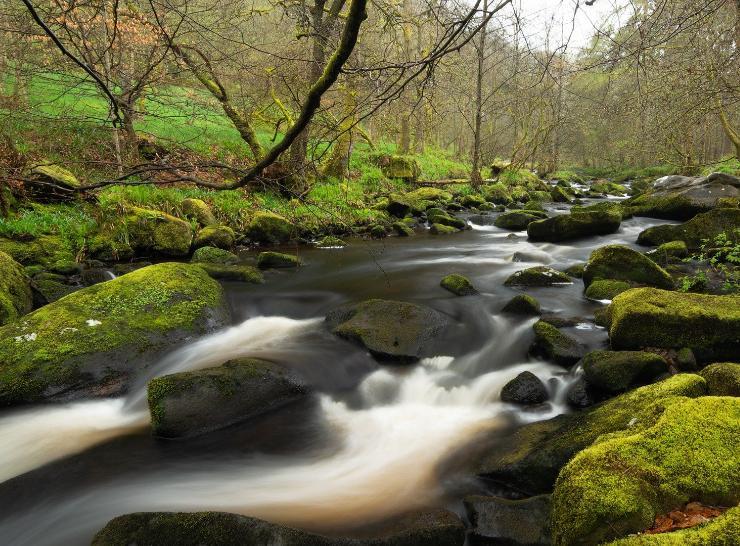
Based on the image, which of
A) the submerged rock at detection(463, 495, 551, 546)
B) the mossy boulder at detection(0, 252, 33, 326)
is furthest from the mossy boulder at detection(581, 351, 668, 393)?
the mossy boulder at detection(0, 252, 33, 326)

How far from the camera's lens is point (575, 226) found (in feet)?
33.9

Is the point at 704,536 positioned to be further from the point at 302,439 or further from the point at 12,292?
the point at 12,292

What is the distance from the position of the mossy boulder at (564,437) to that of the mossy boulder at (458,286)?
3.57 meters

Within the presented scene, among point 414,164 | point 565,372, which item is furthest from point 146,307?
point 414,164

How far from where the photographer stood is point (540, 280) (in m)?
7.23

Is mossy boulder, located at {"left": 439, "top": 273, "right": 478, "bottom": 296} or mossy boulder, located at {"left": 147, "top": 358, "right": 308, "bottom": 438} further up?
mossy boulder, located at {"left": 439, "top": 273, "right": 478, "bottom": 296}

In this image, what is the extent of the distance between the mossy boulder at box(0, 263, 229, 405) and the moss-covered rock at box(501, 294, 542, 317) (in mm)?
3771

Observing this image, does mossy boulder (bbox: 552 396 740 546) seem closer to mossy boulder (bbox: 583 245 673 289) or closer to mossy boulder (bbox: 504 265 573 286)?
mossy boulder (bbox: 583 245 673 289)

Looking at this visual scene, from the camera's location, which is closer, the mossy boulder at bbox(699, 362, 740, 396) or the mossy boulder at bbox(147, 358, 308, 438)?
the mossy boulder at bbox(699, 362, 740, 396)

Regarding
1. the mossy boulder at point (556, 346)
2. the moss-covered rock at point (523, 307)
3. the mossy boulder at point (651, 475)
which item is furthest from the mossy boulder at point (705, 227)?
the mossy boulder at point (651, 475)

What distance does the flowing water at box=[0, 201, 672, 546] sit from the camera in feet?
9.82

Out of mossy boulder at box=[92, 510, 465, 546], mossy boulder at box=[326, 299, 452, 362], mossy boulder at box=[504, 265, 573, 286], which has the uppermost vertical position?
mossy boulder at box=[504, 265, 573, 286]

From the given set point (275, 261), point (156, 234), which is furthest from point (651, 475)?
point (156, 234)

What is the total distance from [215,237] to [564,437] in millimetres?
7852
